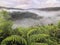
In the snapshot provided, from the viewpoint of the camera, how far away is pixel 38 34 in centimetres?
270

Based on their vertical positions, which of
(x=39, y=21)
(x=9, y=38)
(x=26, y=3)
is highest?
(x=26, y=3)

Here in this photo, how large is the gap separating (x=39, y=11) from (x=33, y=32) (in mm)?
308

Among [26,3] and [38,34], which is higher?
[26,3]

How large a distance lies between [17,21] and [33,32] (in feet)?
0.84

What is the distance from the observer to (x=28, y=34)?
271 cm

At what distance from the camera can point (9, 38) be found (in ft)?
8.83

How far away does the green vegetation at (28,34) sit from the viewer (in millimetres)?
2688

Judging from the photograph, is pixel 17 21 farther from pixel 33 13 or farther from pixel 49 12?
pixel 49 12

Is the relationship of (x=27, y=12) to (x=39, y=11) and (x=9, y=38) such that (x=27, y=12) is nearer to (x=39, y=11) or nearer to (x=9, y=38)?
(x=39, y=11)

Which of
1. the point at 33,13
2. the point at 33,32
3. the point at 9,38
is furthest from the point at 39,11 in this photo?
the point at 9,38

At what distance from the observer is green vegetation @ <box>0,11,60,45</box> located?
2.69 metres

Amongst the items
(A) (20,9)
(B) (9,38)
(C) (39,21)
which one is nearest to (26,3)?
(A) (20,9)

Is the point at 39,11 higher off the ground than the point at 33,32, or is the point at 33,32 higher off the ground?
the point at 39,11

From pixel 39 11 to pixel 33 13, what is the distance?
8 centimetres
